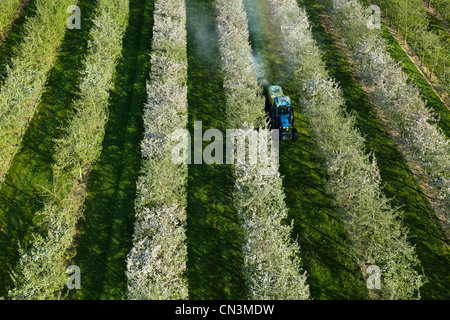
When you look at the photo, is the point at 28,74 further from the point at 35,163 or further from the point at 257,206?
the point at 257,206

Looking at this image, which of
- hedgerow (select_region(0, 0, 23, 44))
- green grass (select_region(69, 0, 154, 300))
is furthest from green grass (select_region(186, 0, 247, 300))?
hedgerow (select_region(0, 0, 23, 44))

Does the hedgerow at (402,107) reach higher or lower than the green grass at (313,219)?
higher

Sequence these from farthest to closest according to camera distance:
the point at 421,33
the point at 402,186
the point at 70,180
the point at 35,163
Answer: the point at 421,33 → the point at 35,163 → the point at 70,180 → the point at 402,186

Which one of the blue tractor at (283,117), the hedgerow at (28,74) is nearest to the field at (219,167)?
the hedgerow at (28,74)

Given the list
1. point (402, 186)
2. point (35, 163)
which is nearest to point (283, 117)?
point (402, 186)

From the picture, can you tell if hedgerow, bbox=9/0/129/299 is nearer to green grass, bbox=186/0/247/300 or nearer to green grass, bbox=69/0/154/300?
green grass, bbox=69/0/154/300

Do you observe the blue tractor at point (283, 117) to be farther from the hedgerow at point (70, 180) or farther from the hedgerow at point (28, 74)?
the hedgerow at point (28, 74)
